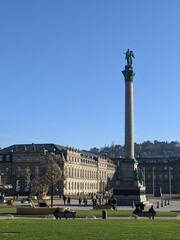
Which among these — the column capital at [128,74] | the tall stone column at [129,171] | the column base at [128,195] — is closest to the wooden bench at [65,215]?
the tall stone column at [129,171]

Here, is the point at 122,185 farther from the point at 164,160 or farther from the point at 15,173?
the point at 164,160

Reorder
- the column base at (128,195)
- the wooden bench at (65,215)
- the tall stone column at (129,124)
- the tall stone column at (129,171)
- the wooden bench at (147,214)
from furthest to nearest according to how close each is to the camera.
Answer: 1. the tall stone column at (129,124)
2. the tall stone column at (129,171)
3. the column base at (128,195)
4. the wooden bench at (147,214)
5. the wooden bench at (65,215)

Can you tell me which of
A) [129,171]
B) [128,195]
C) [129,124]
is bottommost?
[128,195]

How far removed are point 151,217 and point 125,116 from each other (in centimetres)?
2743

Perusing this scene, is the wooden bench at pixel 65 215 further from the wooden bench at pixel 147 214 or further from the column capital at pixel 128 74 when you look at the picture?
the column capital at pixel 128 74

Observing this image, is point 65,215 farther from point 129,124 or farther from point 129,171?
point 129,124

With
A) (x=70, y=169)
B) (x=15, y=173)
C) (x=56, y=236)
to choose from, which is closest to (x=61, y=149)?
(x=70, y=169)

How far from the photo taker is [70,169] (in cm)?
11675

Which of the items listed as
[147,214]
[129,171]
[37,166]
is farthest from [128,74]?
[37,166]

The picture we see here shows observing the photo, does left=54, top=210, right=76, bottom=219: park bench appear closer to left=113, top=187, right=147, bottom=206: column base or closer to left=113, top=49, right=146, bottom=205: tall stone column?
left=113, top=49, right=146, bottom=205: tall stone column

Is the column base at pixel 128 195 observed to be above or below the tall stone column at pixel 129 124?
below

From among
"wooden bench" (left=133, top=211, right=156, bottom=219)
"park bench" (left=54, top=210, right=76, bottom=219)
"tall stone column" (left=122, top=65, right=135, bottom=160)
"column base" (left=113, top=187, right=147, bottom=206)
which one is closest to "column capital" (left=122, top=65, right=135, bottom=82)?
"tall stone column" (left=122, top=65, right=135, bottom=160)

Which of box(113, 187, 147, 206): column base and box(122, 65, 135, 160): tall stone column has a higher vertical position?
box(122, 65, 135, 160): tall stone column

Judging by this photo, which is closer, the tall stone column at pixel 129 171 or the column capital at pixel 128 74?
the tall stone column at pixel 129 171
